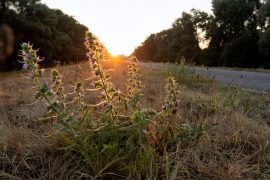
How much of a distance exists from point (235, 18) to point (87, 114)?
47.6 metres

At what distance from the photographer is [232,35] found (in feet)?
157

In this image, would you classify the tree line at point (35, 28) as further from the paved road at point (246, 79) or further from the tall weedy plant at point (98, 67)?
the tall weedy plant at point (98, 67)

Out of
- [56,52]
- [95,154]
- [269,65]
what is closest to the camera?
[95,154]

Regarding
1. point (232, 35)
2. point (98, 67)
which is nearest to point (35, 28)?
point (232, 35)

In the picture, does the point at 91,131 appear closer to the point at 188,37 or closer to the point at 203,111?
the point at 203,111

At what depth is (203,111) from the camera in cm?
409

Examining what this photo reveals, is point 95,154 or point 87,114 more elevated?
point 87,114

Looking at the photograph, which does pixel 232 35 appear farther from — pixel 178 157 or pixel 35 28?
pixel 178 157

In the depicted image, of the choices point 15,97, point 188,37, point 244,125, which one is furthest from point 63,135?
point 188,37

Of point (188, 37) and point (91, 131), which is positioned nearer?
point (91, 131)

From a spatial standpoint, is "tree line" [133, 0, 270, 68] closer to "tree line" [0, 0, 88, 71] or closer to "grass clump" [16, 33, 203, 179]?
"tree line" [0, 0, 88, 71]

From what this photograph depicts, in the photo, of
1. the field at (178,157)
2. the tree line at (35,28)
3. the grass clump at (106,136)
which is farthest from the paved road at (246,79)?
the tree line at (35,28)

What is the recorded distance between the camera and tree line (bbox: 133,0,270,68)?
38719 millimetres

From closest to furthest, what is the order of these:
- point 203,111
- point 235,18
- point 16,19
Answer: point 203,111
point 16,19
point 235,18
